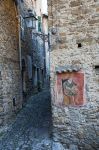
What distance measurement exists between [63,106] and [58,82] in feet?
1.95

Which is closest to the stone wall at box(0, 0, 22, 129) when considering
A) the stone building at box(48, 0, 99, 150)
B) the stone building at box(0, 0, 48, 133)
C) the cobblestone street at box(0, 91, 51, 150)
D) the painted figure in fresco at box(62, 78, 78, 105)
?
the stone building at box(0, 0, 48, 133)

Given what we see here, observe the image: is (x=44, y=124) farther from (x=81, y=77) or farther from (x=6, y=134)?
(x=81, y=77)

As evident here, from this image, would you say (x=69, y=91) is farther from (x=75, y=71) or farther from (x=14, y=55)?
(x=14, y=55)

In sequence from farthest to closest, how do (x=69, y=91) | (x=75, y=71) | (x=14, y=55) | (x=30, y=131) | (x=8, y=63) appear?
(x=14, y=55) → (x=8, y=63) → (x=30, y=131) → (x=69, y=91) → (x=75, y=71)

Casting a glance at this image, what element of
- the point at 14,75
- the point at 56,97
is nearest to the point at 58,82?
the point at 56,97

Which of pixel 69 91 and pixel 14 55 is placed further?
pixel 14 55

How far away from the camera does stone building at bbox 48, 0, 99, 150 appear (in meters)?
7.64

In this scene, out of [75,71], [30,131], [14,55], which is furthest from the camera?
[14,55]

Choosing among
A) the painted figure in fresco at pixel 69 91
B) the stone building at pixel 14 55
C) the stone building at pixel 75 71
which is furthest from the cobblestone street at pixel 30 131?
the painted figure in fresco at pixel 69 91

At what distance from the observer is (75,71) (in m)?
7.81

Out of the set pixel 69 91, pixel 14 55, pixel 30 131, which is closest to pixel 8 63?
pixel 14 55

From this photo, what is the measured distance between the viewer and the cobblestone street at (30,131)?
8.34 m

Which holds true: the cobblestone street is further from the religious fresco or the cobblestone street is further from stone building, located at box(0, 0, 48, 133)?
the religious fresco

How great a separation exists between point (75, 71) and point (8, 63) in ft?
11.4
